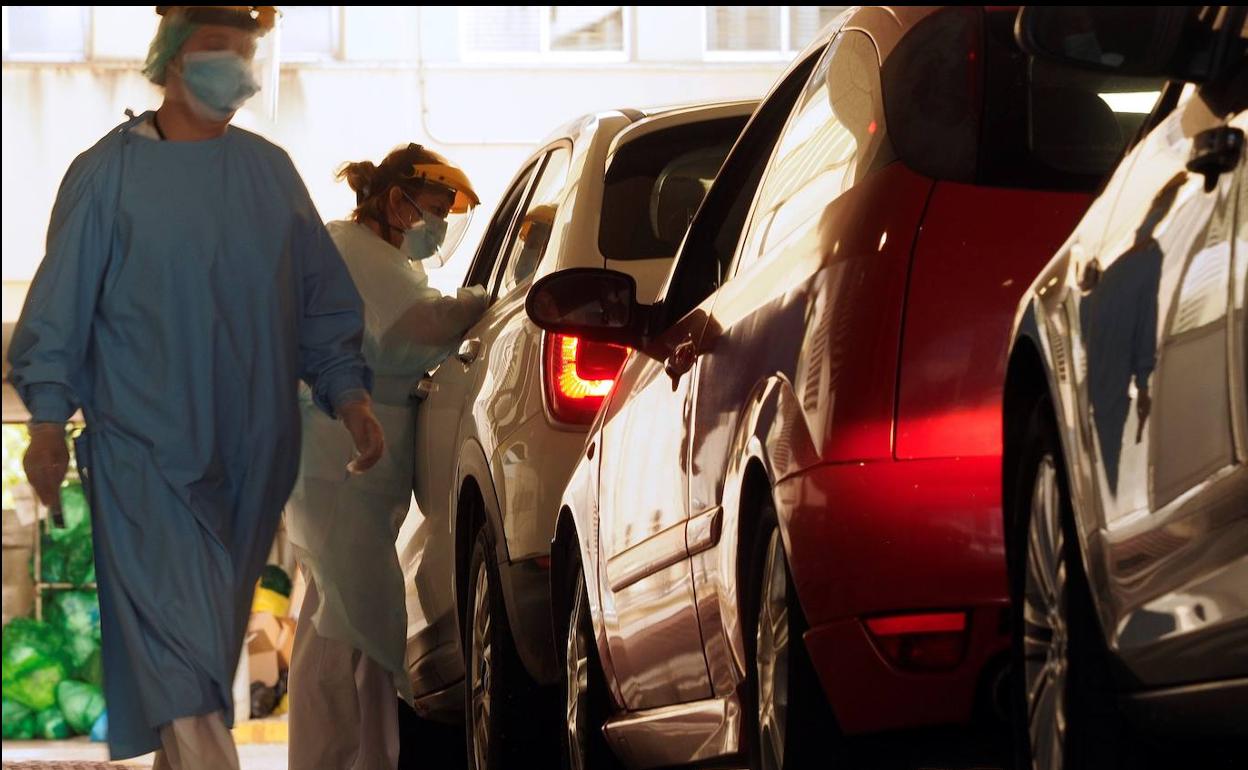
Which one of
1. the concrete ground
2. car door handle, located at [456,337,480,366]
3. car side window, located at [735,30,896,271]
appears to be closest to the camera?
car side window, located at [735,30,896,271]

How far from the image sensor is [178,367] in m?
6.18

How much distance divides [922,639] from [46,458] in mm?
2679

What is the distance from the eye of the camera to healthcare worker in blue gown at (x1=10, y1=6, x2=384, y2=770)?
5.99 metres

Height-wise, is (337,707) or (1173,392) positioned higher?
(1173,392)

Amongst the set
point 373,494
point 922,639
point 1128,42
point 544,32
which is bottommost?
point 373,494

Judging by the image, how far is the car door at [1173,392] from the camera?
9.65 feet

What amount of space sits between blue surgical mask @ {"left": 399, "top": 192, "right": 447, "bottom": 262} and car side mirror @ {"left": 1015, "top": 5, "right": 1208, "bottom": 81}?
19.0 ft

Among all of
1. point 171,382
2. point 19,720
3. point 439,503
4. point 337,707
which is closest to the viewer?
point 171,382

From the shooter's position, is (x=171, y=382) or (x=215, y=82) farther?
(x=215, y=82)

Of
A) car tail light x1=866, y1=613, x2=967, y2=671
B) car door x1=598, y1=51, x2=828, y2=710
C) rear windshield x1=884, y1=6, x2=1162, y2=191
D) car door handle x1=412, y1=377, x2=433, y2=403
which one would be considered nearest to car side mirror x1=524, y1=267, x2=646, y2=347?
car door x1=598, y1=51, x2=828, y2=710

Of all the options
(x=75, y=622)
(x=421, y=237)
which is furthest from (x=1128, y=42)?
(x=75, y=622)

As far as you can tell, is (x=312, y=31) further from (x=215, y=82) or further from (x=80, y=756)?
(x=215, y=82)

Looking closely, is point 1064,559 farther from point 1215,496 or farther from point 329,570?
point 329,570

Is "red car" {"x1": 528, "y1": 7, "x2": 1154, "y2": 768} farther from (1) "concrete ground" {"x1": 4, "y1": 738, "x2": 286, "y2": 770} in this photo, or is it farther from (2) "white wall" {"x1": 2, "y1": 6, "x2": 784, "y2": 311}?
(2) "white wall" {"x1": 2, "y1": 6, "x2": 784, "y2": 311}
